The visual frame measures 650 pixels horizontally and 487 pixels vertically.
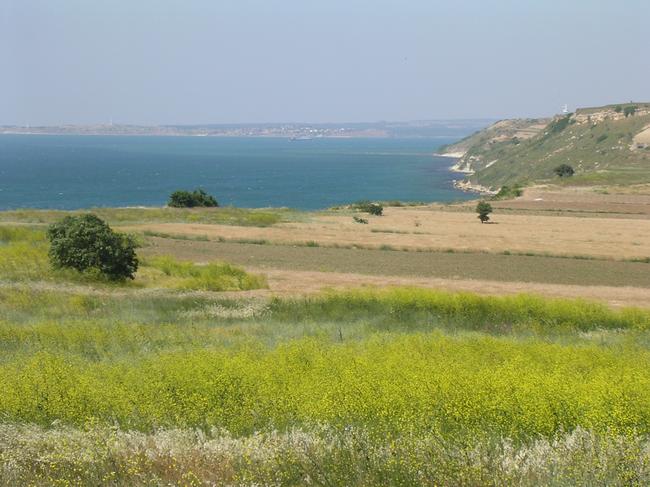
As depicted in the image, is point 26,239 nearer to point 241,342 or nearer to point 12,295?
point 12,295

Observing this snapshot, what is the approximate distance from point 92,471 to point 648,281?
39841 mm

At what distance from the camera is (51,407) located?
9742 millimetres

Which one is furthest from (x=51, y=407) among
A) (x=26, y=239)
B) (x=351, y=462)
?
(x=26, y=239)

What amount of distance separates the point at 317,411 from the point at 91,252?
2587 cm

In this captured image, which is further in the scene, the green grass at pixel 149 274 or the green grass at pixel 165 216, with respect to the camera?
the green grass at pixel 165 216

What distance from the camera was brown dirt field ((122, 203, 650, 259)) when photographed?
53.2m

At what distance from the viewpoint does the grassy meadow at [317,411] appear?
7637 mm

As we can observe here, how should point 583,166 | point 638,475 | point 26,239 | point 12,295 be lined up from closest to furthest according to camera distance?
point 638,475, point 12,295, point 26,239, point 583,166

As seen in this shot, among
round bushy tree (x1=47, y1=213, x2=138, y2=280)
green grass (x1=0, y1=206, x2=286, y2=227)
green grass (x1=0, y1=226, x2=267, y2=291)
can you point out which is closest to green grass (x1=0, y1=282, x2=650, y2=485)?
green grass (x1=0, y1=226, x2=267, y2=291)

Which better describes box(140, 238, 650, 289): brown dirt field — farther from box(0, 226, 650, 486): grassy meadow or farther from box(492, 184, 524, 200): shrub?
box(492, 184, 524, 200): shrub

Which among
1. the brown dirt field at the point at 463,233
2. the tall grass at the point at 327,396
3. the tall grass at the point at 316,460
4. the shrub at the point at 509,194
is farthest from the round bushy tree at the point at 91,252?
the shrub at the point at 509,194

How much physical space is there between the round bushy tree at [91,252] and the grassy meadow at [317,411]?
14.8m

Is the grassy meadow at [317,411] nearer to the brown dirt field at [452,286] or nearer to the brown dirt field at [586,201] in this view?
the brown dirt field at [452,286]

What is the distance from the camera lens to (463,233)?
206 feet
